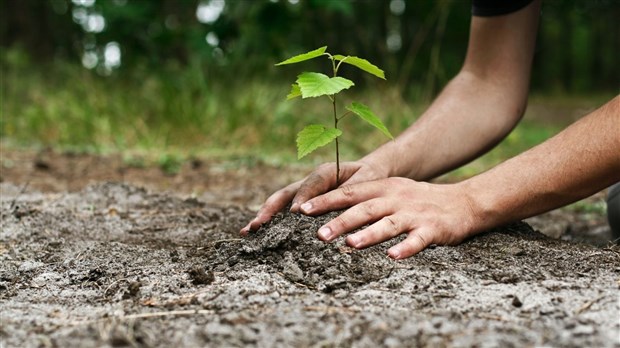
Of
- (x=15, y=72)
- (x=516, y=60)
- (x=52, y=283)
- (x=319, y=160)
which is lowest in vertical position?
A: (x=52, y=283)

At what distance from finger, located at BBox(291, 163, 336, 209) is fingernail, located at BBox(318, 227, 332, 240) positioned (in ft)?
0.57

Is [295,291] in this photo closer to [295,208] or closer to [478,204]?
[295,208]

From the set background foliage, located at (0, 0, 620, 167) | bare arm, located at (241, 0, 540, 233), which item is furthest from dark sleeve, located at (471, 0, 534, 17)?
background foliage, located at (0, 0, 620, 167)

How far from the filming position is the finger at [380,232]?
5.42 ft

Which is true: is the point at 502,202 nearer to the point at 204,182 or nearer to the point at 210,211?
the point at 210,211

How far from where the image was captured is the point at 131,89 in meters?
5.74

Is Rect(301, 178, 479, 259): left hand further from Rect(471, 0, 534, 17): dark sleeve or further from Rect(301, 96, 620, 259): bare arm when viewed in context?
Rect(471, 0, 534, 17): dark sleeve

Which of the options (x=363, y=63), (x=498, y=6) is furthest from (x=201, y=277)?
(x=498, y=6)

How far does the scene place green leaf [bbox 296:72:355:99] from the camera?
146 centimetres

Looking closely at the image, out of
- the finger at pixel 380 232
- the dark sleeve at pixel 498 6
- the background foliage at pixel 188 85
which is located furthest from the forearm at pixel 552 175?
the background foliage at pixel 188 85

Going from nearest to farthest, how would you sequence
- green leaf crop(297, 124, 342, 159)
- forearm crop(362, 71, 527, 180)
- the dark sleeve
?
1. green leaf crop(297, 124, 342, 159)
2. forearm crop(362, 71, 527, 180)
3. the dark sleeve

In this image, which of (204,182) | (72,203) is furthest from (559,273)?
(204,182)

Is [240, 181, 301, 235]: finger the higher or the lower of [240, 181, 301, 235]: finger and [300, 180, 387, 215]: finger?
the higher

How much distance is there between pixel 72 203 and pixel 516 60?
1839mm
